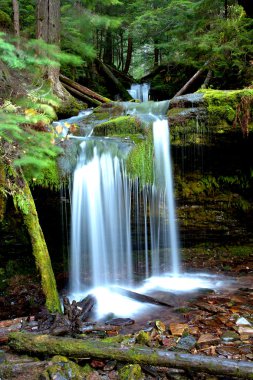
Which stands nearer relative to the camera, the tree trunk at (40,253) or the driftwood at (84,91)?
the tree trunk at (40,253)

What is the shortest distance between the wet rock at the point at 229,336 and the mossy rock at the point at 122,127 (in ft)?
14.9

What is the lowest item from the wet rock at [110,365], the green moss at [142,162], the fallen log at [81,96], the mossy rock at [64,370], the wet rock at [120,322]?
the wet rock at [120,322]

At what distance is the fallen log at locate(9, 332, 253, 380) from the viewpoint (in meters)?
2.97

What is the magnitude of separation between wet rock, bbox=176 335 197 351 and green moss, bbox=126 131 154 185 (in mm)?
3579

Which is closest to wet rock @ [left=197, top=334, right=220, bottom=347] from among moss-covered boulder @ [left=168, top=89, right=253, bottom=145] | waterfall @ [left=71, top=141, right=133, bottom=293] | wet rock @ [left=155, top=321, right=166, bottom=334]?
wet rock @ [left=155, top=321, right=166, bottom=334]

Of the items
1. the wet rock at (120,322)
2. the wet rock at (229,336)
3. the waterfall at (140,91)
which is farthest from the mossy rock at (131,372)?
the waterfall at (140,91)

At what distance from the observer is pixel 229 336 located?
4.23m

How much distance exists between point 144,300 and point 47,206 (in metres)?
2.59

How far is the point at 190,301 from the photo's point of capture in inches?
227

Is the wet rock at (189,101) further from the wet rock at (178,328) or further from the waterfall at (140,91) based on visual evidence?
the waterfall at (140,91)

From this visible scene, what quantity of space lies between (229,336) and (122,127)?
481cm

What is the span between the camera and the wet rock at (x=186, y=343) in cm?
390

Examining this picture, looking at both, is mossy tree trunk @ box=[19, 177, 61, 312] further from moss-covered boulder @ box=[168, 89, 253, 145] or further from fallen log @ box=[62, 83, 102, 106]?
fallen log @ box=[62, 83, 102, 106]

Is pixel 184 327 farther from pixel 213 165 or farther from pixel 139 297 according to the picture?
pixel 213 165
